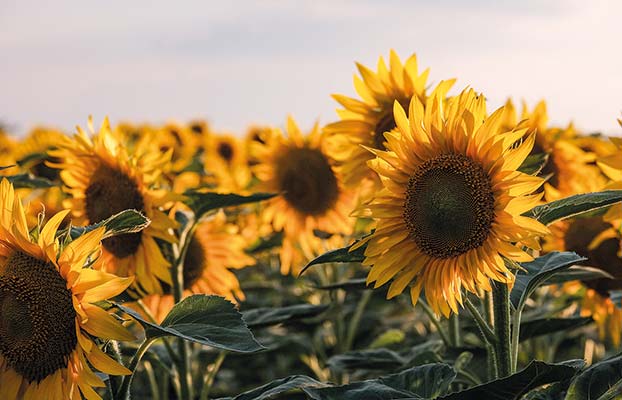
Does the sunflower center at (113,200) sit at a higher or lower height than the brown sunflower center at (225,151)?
higher

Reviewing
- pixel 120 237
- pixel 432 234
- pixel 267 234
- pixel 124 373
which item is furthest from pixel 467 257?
pixel 267 234

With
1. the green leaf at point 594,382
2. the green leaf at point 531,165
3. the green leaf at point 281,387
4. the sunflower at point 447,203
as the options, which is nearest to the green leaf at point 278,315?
the sunflower at point 447,203

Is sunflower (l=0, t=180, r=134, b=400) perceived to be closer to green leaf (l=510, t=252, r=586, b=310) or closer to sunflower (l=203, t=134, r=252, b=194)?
green leaf (l=510, t=252, r=586, b=310)

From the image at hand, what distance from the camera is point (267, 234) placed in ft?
15.3

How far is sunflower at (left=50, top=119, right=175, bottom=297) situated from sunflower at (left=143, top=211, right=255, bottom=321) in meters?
0.41

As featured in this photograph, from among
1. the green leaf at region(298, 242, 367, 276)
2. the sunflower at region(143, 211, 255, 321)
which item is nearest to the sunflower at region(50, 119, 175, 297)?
the sunflower at region(143, 211, 255, 321)

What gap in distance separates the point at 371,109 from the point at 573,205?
1.31 m

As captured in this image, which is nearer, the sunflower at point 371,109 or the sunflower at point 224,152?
the sunflower at point 371,109

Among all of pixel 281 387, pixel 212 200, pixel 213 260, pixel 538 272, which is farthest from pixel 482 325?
pixel 213 260

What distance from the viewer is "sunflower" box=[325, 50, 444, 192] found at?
10.3 ft

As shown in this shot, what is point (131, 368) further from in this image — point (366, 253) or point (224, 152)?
point (224, 152)

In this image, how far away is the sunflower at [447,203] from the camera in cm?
203

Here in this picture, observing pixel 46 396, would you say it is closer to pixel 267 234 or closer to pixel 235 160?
pixel 267 234

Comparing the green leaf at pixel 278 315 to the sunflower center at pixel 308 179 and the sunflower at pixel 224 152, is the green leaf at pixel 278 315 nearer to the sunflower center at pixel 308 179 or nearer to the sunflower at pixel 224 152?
the sunflower center at pixel 308 179
